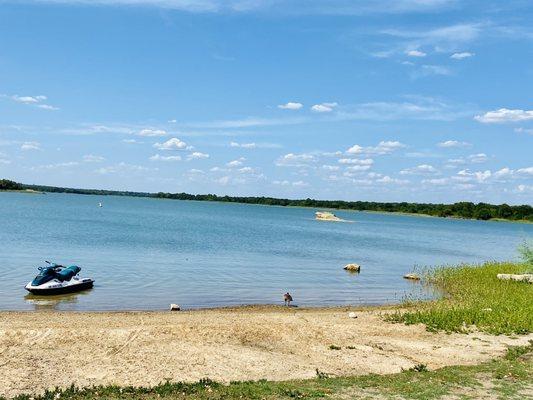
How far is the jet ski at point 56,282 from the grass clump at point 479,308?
18391mm

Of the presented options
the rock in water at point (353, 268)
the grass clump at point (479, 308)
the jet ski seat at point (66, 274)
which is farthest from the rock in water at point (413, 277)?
the jet ski seat at point (66, 274)

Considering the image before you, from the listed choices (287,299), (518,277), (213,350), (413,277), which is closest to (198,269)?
(287,299)

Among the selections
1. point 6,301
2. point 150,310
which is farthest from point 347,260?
point 6,301

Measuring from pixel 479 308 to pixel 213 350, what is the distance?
1302 cm

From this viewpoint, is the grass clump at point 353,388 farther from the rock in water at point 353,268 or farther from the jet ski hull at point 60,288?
the rock in water at point 353,268

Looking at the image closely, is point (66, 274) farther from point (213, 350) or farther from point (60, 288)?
point (213, 350)

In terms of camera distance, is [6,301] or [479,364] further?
[6,301]

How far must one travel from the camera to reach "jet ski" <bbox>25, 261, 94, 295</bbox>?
2962 centimetres

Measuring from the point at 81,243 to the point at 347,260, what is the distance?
92.6 feet

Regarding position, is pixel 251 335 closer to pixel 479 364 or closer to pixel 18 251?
pixel 479 364

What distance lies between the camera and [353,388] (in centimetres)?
1258

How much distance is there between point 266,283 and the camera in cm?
3725

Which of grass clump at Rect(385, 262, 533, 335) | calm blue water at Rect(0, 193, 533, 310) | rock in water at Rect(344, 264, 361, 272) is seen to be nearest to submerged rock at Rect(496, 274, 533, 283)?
grass clump at Rect(385, 262, 533, 335)

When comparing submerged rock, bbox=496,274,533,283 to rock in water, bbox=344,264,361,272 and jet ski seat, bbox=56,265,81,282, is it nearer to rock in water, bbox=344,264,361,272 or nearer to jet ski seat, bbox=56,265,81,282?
rock in water, bbox=344,264,361,272
